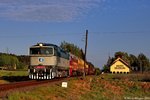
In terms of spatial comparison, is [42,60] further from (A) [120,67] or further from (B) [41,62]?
(A) [120,67]

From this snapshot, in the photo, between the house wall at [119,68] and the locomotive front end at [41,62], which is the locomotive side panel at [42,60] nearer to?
the locomotive front end at [41,62]

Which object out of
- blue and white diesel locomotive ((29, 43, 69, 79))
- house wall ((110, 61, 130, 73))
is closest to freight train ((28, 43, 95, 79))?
blue and white diesel locomotive ((29, 43, 69, 79))

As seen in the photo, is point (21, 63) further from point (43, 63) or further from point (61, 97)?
point (61, 97)

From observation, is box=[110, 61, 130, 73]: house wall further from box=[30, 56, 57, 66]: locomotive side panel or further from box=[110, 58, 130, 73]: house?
box=[30, 56, 57, 66]: locomotive side panel

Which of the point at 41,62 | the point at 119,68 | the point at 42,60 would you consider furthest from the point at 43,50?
the point at 119,68

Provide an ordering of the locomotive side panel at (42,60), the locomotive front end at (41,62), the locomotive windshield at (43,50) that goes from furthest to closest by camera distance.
Answer: the locomotive windshield at (43,50), the locomotive side panel at (42,60), the locomotive front end at (41,62)

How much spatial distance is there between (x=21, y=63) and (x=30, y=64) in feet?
389

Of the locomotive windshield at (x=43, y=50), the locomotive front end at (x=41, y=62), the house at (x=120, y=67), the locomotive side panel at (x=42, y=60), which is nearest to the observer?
the locomotive front end at (x=41, y=62)

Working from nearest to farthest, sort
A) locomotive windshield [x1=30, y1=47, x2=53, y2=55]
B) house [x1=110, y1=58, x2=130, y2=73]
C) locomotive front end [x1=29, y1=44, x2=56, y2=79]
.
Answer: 1. locomotive front end [x1=29, y1=44, x2=56, y2=79]
2. locomotive windshield [x1=30, y1=47, x2=53, y2=55]
3. house [x1=110, y1=58, x2=130, y2=73]

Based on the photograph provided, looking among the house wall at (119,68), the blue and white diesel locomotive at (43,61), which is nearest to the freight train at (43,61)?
the blue and white diesel locomotive at (43,61)

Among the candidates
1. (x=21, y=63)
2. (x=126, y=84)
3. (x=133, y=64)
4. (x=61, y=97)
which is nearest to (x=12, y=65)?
(x=21, y=63)

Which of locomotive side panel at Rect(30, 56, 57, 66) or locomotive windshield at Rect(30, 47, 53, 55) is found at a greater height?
locomotive windshield at Rect(30, 47, 53, 55)

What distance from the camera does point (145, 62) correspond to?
177125 mm

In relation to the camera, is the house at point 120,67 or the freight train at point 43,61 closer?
the freight train at point 43,61
